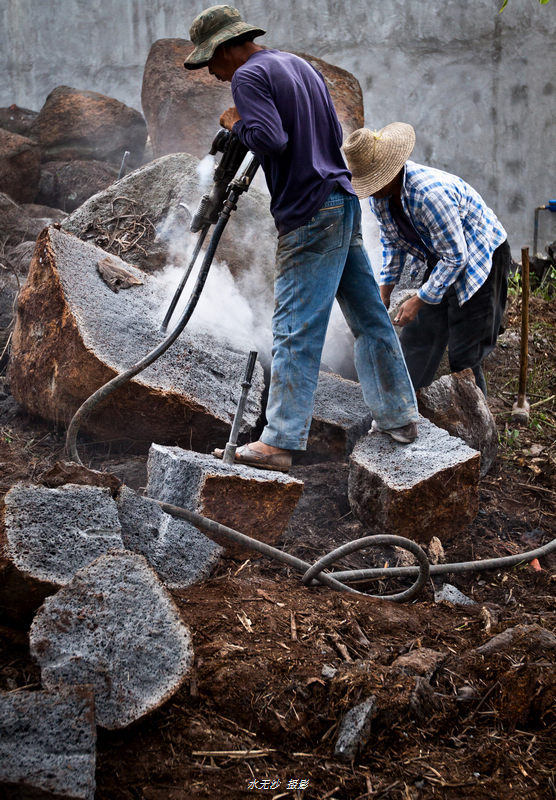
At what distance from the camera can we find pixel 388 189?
307 centimetres

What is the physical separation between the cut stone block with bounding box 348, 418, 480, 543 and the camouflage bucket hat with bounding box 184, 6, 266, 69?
5.48ft

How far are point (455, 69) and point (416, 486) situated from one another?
20.0ft

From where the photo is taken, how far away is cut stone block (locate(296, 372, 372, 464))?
11.1 feet

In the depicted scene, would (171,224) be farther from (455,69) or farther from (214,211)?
(455,69)

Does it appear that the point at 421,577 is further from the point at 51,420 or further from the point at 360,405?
the point at 51,420

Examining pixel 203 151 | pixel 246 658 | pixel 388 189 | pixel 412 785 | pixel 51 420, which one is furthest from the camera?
pixel 203 151

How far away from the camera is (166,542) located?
7.64 ft

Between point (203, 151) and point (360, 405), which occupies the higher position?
point (203, 151)

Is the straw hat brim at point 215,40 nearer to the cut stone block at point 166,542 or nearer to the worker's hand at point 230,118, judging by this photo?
the worker's hand at point 230,118

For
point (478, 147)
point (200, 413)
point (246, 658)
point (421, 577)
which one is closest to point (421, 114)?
point (478, 147)

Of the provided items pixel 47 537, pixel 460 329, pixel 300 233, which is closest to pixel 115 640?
pixel 47 537

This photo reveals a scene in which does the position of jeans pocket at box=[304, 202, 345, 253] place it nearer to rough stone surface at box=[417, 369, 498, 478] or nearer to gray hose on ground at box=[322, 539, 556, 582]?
rough stone surface at box=[417, 369, 498, 478]

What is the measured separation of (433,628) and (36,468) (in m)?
1.80

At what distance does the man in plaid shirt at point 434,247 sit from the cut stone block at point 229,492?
1.04 m
